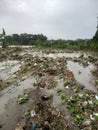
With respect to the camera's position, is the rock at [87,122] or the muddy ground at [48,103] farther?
the muddy ground at [48,103]

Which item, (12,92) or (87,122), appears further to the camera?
(12,92)

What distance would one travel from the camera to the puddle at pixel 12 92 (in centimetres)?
759

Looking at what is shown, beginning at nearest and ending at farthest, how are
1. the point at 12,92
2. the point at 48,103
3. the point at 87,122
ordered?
1. the point at 87,122
2. the point at 48,103
3. the point at 12,92

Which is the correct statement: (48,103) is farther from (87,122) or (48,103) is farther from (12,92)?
(12,92)

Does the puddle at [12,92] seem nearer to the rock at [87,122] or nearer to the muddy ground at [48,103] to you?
the muddy ground at [48,103]

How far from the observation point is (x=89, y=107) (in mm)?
6684

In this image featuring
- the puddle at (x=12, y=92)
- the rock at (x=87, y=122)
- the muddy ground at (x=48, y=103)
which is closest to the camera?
the rock at (x=87, y=122)

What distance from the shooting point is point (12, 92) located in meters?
8.81

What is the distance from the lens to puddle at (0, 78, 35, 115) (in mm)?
7593

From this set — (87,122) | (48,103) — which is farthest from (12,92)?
(87,122)

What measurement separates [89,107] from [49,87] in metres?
2.87

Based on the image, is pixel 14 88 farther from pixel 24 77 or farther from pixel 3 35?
pixel 3 35

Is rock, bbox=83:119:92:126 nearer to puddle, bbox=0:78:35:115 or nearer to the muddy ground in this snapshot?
the muddy ground

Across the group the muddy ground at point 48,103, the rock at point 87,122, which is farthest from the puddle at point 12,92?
the rock at point 87,122
